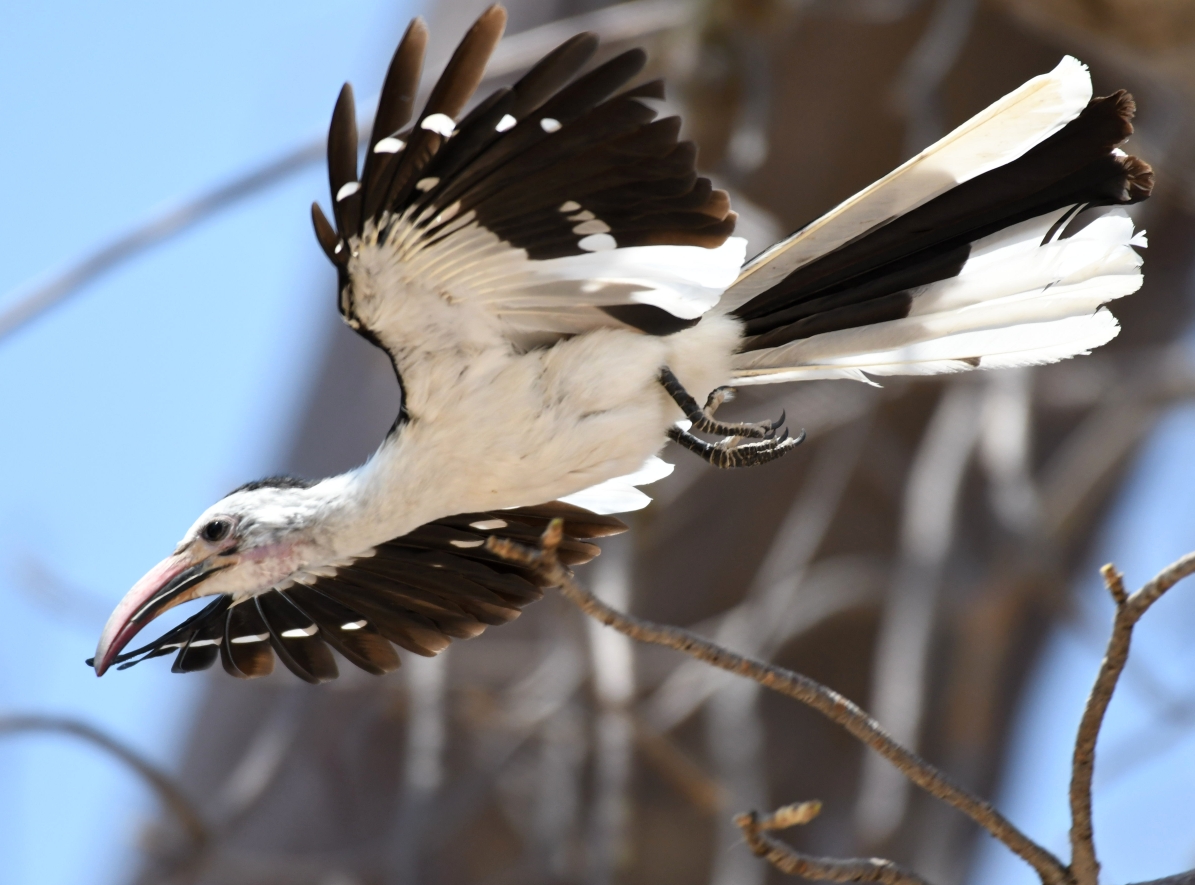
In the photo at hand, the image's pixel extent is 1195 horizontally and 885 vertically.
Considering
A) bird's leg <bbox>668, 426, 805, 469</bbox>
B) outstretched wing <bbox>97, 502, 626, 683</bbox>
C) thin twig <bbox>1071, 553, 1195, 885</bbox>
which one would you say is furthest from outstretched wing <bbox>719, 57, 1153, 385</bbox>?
thin twig <bbox>1071, 553, 1195, 885</bbox>

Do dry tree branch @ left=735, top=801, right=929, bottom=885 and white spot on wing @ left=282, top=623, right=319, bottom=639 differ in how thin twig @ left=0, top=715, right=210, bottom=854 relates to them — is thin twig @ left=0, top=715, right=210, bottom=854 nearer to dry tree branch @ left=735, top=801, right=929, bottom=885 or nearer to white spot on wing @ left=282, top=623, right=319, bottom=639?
white spot on wing @ left=282, top=623, right=319, bottom=639

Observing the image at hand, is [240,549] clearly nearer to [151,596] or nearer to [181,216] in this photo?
[151,596]

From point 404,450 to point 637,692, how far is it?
276 centimetres

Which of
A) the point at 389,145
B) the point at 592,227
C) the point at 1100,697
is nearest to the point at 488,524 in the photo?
the point at 592,227

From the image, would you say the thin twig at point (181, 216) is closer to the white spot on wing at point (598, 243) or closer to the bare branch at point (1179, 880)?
the white spot on wing at point (598, 243)

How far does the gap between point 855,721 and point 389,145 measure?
1.03 meters

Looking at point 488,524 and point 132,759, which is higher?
point 488,524

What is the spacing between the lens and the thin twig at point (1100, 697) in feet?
4.50

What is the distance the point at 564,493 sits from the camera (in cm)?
219

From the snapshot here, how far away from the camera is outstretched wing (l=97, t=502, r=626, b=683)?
246 cm

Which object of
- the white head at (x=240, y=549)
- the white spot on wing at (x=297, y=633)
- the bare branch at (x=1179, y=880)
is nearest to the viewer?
the bare branch at (x=1179, y=880)

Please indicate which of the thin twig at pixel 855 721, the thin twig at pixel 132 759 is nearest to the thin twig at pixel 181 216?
the thin twig at pixel 132 759

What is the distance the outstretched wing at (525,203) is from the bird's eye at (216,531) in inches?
19.1

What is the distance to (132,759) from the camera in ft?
9.45
